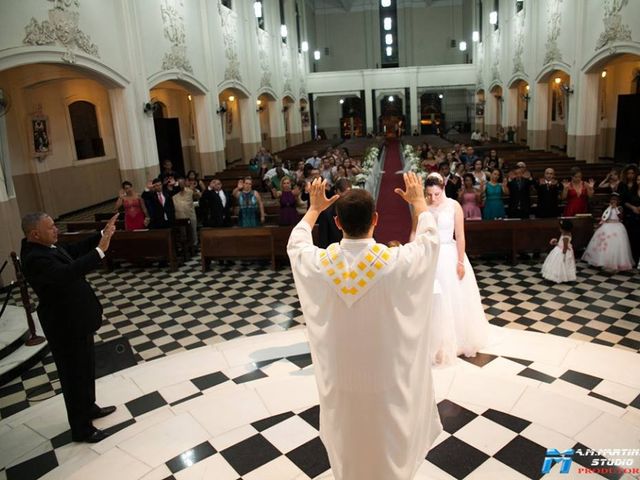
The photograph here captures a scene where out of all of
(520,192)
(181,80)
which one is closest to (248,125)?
(181,80)

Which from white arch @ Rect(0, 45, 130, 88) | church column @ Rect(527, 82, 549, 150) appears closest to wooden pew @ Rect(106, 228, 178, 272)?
white arch @ Rect(0, 45, 130, 88)

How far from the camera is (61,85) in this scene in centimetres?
1446

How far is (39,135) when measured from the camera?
13.4m

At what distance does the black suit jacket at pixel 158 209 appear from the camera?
932cm

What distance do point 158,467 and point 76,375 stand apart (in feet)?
3.35

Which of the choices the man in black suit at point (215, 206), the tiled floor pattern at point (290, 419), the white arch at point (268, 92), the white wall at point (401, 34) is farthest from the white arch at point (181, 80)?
the white wall at point (401, 34)

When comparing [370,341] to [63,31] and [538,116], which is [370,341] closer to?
[63,31]

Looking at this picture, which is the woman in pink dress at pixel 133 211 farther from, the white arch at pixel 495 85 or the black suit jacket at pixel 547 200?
the white arch at pixel 495 85

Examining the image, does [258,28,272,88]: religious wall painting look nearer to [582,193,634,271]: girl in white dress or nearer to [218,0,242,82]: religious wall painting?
[218,0,242,82]: religious wall painting

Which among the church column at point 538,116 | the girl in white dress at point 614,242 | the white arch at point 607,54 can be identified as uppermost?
the white arch at point 607,54

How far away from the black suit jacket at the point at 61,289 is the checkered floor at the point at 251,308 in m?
1.83

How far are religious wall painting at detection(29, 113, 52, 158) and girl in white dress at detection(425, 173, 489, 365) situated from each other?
12.1m

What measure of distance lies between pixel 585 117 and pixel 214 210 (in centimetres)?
1171

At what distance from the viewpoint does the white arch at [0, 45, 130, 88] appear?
8867mm
